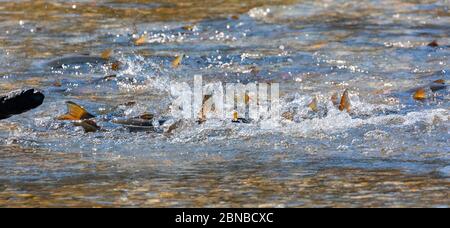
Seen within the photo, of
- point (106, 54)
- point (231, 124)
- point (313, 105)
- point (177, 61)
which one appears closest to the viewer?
point (231, 124)

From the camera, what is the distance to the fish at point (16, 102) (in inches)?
253

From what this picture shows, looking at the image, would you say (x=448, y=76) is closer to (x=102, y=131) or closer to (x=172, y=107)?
(x=172, y=107)

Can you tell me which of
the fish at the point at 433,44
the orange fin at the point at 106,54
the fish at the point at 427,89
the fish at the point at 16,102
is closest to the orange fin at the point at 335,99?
the fish at the point at 427,89

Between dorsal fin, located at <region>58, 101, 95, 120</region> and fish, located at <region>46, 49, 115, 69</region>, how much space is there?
183 centimetres

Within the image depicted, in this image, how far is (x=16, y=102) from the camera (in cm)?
647

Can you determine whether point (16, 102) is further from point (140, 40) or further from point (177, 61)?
point (140, 40)

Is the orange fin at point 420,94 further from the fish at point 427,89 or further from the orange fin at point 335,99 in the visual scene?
the orange fin at point 335,99

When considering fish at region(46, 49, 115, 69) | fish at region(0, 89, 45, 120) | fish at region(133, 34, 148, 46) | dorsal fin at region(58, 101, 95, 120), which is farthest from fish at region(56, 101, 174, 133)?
fish at region(133, 34, 148, 46)

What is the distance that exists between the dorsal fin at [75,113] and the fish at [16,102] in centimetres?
21

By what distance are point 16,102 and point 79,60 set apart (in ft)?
7.06

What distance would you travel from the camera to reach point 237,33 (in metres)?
9.80

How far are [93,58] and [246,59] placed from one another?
1.19 meters

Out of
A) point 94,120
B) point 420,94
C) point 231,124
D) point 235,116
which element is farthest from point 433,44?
point 94,120

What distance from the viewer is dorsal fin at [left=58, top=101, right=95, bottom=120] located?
6480 mm
